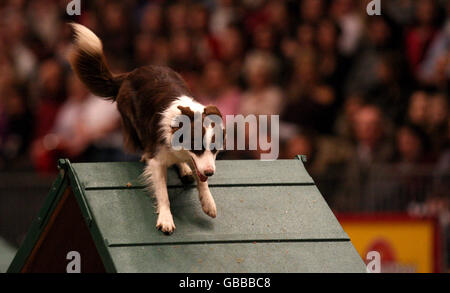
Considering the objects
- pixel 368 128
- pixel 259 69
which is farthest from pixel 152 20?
pixel 368 128

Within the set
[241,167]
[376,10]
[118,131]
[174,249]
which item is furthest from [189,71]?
[174,249]

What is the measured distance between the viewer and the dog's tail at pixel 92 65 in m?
5.66

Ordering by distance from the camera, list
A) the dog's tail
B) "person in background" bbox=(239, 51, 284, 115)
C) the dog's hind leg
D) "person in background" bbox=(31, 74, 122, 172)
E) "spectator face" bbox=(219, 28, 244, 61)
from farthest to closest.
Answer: "spectator face" bbox=(219, 28, 244, 61) → "person in background" bbox=(239, 51, 284, 115) → "person in background" bbox=(31, 74, 122, 172) → the dog's tail → the dog's hind leg

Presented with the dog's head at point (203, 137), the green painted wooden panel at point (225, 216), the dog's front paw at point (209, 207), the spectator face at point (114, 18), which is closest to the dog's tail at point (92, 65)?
the green painted wooden panel at point (225, 216)

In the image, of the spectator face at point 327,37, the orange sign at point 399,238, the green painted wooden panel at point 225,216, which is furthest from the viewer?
the spectator face at point 327,37

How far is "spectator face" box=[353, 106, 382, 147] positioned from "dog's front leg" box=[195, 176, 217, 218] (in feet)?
10.9

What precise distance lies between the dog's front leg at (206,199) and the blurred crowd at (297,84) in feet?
9.46

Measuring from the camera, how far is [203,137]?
4.56m

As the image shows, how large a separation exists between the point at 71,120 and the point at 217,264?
4.78 metres

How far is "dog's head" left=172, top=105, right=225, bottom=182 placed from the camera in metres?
4.54

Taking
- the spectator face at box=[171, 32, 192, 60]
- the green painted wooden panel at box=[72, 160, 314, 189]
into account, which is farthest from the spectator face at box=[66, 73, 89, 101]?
the green painted wooden panel at box=[72, 160, 314, 189]

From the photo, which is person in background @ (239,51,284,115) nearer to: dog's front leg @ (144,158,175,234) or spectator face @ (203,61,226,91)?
spectator face @ (203,61,226,91)

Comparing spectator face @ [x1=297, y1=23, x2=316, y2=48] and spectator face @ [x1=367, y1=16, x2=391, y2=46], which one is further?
spectator face @ [x1=297, y1=23, x2=316, y2=48]

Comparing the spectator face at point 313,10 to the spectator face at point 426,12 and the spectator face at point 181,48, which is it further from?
the spectator face at point 181,48
